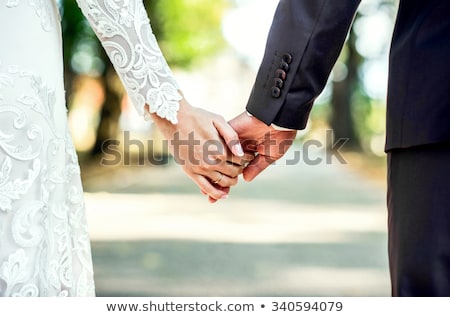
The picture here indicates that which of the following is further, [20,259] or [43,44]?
[43,44]

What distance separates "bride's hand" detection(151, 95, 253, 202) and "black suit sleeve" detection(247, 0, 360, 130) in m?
0.34

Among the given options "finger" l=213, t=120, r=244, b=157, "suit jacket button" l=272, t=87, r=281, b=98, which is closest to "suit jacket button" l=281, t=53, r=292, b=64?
"suit jacket button" l=272, t=87, r=281, b=98

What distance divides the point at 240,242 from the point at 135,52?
597 centimetres

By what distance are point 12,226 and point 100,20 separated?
2.92 ft

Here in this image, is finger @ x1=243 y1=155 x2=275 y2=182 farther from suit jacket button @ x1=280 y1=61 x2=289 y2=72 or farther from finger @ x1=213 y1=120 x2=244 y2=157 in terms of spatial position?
suit jacket button @ x1=280 y1=61 x2=289 y2=72

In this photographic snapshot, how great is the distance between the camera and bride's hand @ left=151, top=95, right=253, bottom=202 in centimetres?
334

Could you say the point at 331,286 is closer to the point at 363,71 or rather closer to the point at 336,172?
the point at 336,172

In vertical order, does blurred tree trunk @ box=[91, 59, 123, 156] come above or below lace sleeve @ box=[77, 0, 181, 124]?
above

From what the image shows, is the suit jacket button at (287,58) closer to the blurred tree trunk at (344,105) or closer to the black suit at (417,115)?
the black suit at (417,115)

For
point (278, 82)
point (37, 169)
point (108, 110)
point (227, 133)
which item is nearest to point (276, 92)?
point (278, 82)
